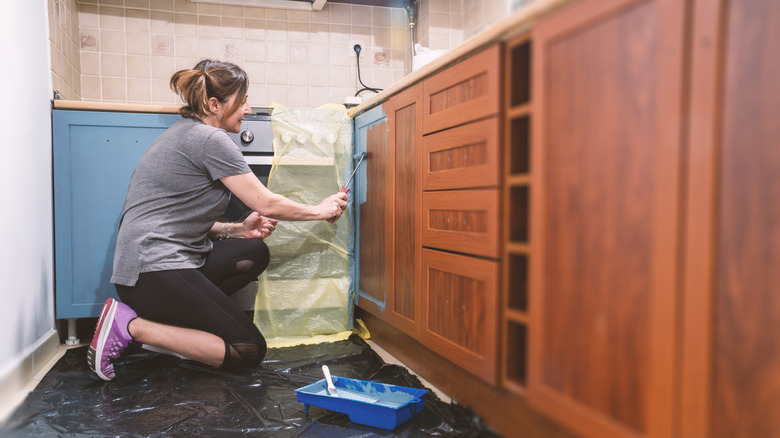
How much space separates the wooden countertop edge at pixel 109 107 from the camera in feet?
6.53

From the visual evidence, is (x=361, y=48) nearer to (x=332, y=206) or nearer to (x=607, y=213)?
(x=332, y=206)

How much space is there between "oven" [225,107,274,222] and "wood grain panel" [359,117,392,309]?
15.7 inches

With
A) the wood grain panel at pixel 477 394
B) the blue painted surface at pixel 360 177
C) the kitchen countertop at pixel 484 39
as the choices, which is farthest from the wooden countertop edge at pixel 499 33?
the wood grain panel at pixel 477 394

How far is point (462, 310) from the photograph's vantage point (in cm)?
129

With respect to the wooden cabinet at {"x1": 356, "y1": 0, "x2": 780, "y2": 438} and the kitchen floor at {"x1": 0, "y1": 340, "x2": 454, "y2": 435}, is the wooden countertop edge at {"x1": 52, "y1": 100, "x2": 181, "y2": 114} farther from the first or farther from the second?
the wooden cabinet at {"x1": 356, "y1": 0, "x2": 780, "y2": 438}

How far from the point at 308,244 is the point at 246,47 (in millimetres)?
1174

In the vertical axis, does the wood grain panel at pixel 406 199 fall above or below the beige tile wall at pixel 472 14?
below

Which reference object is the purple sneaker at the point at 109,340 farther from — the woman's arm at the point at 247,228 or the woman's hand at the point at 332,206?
the woman's hand at the point at 332,206

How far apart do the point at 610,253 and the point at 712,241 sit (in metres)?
0.14

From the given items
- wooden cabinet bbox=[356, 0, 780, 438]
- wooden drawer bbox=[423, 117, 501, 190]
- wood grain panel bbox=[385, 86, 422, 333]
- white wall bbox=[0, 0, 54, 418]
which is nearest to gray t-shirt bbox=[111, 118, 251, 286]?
white wall bbox=[0, 0, 54, 418]

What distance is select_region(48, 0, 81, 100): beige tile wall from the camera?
203cm

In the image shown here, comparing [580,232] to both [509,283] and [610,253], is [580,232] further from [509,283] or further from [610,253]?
[509,283]

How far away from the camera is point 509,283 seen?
1.10 m

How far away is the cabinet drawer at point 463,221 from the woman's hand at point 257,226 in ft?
2.41
